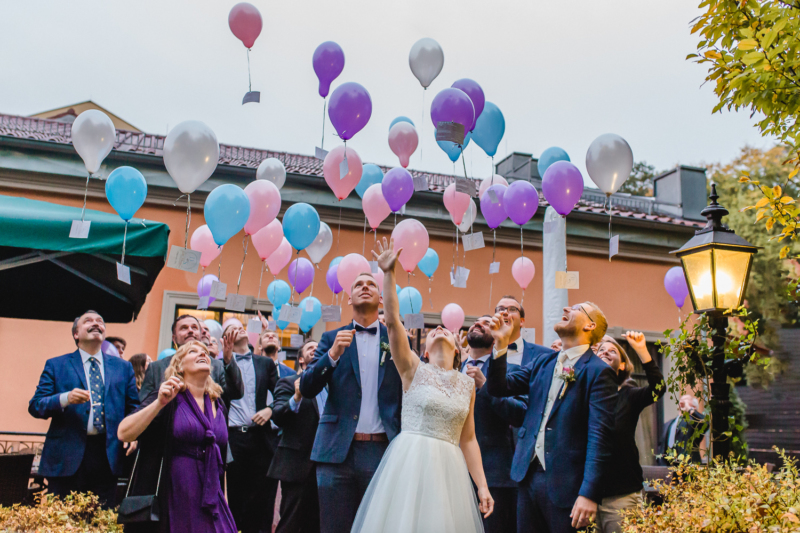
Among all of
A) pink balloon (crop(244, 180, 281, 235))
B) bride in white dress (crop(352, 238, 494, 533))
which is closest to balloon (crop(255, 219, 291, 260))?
pink balloon (crop(244, 180, 281, 235))

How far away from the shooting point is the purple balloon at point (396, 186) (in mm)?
6363

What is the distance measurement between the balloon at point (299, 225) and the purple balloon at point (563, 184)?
2.37 metres

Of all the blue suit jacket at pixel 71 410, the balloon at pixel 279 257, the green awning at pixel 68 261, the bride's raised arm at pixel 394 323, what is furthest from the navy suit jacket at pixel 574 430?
the balloon at pixel 279 257

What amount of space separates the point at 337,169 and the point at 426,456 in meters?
3.65

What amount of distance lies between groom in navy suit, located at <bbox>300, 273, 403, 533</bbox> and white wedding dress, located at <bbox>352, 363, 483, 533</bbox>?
0.27 metres

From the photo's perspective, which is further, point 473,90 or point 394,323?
point 473,90

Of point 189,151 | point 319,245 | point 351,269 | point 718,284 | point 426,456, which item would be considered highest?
point 189,151

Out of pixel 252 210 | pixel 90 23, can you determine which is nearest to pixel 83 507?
pixel 252 210

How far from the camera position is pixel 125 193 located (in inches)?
202

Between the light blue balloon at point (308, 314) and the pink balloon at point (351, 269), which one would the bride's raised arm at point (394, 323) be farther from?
the light blue balloon at point (308, 314)

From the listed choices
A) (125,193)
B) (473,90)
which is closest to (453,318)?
(473,90)

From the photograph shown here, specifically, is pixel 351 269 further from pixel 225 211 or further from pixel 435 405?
pixel 435 405

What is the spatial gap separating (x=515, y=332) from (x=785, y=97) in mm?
2240

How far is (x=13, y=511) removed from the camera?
9.74 ft
